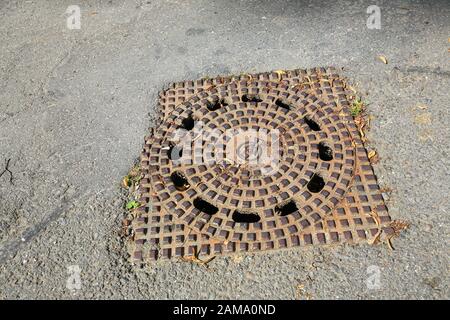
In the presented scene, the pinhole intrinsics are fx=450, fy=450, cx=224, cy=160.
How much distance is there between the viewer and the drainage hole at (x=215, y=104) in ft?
10.3

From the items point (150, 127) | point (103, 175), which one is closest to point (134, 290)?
point (103, 175)

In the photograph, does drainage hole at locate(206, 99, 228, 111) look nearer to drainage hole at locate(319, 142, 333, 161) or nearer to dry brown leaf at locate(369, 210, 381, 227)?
drainage hole at locate(319, 142, 333, 161)

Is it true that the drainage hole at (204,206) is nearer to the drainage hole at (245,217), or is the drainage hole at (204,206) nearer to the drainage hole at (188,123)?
the drainage hole at (245,217)

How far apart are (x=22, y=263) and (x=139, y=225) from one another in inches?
25.7

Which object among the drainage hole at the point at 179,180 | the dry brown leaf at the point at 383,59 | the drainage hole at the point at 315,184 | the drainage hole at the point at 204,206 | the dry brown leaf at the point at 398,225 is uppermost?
the dry brown leaf at the point at 383,59

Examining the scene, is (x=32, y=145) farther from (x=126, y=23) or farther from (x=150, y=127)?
(x=126, y=23)

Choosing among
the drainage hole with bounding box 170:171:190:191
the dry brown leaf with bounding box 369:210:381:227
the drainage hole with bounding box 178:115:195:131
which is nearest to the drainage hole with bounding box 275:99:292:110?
the drainage hole with bounding box 178:115:195:131

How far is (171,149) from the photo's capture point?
2.89m

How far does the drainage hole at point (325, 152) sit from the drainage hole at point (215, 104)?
0.75m

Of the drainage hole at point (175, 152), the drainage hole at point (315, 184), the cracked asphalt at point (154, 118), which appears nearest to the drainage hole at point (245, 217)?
the cracked asphalt at point (154, 118)

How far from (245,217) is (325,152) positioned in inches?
26.6

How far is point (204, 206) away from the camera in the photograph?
2.60m

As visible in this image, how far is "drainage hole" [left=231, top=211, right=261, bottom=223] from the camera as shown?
8.25 feet

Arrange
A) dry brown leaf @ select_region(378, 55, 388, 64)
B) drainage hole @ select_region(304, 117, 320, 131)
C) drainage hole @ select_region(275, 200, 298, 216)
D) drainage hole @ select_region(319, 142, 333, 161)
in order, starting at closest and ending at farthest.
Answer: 1. drainage hole @ select_region(275, 200, 298, 216)
2. drainage hole @ select_region(319, 142, 333, 161)
3. drainage hole @ select_region(304, 117, 320, 131)
4. dry brown leaf @ select_region(378, 55, 388, 64)
